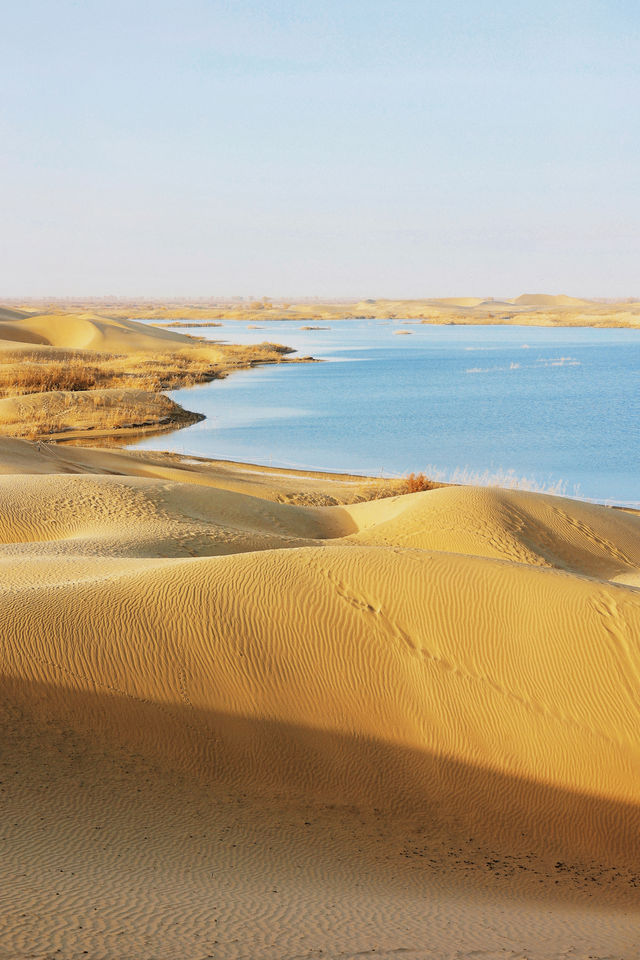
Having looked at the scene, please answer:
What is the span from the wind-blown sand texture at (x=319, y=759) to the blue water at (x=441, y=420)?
13.2 m

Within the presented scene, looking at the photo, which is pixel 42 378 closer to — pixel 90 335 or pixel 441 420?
pixel 441 420

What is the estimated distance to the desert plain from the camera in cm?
333

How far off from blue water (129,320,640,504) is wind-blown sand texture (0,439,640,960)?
13.2 m

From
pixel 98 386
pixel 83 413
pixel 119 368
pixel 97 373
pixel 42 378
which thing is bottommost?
pixel 83 413

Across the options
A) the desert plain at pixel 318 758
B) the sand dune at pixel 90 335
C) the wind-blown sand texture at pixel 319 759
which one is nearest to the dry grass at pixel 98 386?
the sand dune at pixel 90 335

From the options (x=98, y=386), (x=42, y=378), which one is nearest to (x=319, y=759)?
(x=42, y=378)

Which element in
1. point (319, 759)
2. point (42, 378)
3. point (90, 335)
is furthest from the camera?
point (90, 335)

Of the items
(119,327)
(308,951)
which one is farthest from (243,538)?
(119,327)

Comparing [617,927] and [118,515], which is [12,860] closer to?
[617,927]

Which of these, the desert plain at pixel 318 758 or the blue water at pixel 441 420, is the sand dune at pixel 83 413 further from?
the desert plain at pixel 318 758

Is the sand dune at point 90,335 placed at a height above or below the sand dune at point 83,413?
above

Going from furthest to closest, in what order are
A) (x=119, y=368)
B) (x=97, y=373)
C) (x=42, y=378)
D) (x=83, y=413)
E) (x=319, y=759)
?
(x=119, y=368) < (x=97, y=373) < (x=42, y=378) < (x=83, y=413) < (x=319, y=759)

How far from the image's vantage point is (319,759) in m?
5.22

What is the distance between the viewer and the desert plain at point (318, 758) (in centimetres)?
333
